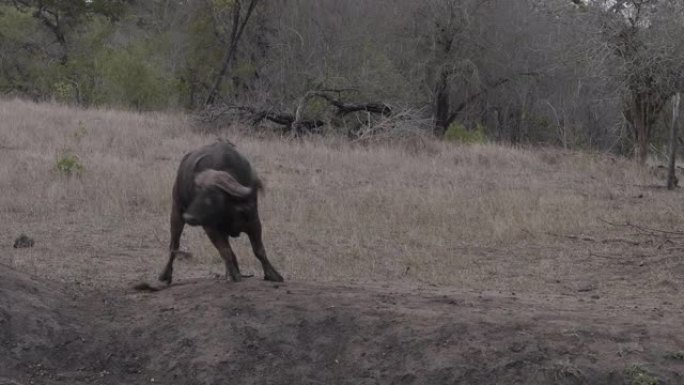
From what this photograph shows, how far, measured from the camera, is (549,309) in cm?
615

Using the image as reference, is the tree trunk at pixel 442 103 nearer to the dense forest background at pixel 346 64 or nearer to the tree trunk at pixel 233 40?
the dense forest background at pixel 346 64

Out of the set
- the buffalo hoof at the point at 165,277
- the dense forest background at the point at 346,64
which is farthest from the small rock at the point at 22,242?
the dense forest background at the point at 346,64

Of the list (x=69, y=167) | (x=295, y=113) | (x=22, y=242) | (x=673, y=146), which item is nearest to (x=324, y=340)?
(x=22, y=242)

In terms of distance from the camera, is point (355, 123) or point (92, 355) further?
point (355, 123)

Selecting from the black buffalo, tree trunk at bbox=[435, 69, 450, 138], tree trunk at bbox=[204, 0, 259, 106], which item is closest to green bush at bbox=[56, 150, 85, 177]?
the black buffalo

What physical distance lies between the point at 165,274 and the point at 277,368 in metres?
1.97

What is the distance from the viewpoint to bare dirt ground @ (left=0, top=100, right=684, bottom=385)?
17.8 feet

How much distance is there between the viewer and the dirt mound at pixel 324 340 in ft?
17.1

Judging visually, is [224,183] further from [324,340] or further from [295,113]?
[295,113]

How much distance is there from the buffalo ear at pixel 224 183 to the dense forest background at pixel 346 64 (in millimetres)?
12138

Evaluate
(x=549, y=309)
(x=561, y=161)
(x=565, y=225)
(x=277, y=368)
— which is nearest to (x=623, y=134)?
(x=561, y=161)

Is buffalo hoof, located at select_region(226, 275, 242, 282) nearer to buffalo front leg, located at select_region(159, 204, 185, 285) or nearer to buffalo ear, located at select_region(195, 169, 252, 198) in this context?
buffalo front leg, located at select_region(159, 204, 185, 285)

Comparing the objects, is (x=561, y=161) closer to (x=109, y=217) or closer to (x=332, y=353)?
(x=109, y=217)

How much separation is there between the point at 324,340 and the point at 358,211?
575cm
